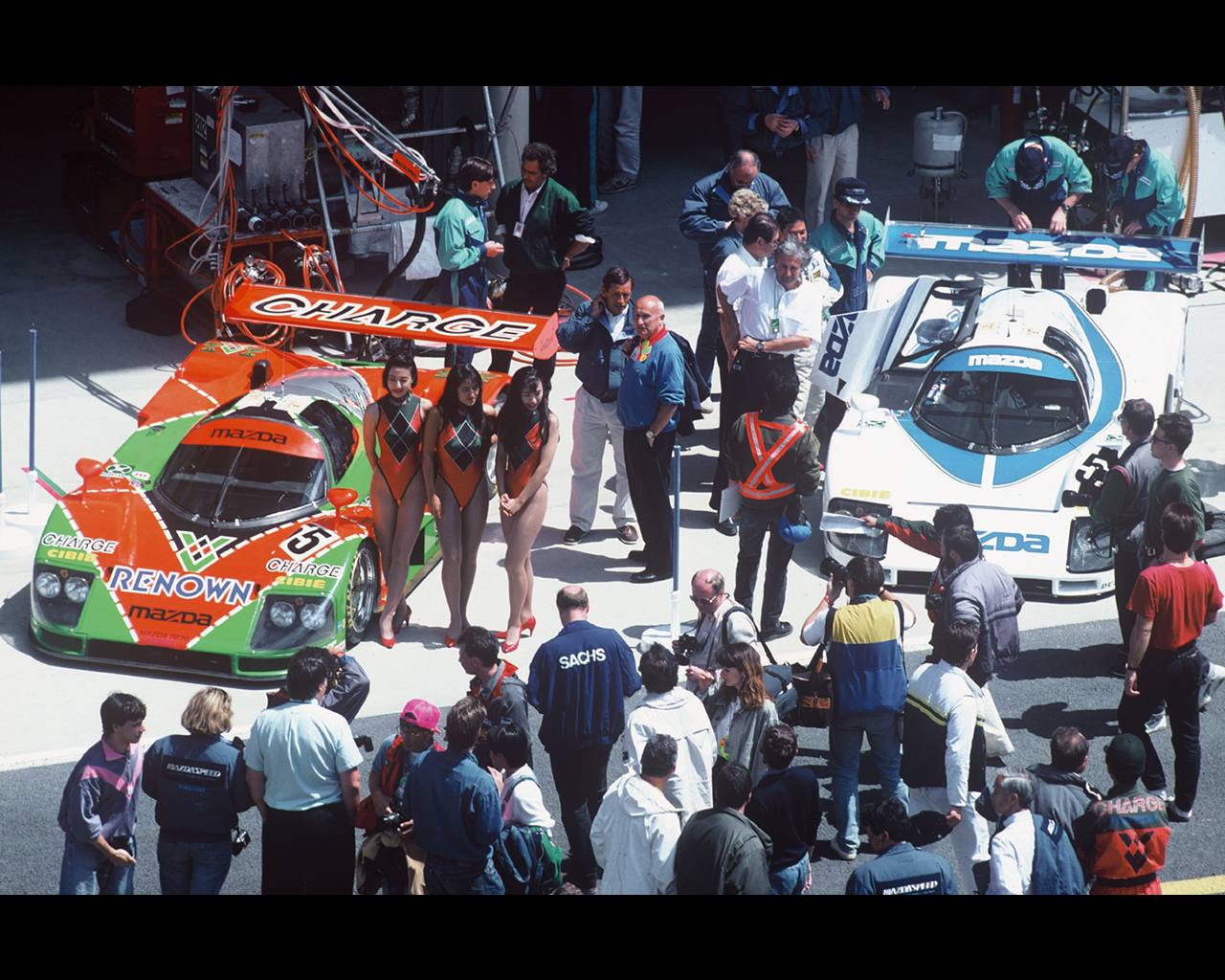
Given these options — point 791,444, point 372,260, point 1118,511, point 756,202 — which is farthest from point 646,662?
point 372,260

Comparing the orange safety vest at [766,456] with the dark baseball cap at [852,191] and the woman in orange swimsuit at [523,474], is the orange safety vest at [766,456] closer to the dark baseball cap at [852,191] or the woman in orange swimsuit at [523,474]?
the woman in orange swimsuit at [523,474]

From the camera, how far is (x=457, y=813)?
22.6 ft

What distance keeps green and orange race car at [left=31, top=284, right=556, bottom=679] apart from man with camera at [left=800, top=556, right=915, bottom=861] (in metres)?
3.10

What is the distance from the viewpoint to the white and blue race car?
1058 centimetres

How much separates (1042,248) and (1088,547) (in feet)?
8.25

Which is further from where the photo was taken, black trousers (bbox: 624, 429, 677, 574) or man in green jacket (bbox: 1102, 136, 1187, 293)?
man in green jacket (bbox: 1102, 136, 1187, 293)

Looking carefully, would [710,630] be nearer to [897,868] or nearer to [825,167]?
[897,868]

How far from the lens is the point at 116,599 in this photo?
9562 mm

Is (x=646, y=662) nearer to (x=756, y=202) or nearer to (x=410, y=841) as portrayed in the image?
(x=410, y=841)

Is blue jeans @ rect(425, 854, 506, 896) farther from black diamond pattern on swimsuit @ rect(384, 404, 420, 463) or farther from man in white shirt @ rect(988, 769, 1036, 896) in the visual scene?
black diamond pattern on swimsuit @ rect(384, 404, 420, 463)

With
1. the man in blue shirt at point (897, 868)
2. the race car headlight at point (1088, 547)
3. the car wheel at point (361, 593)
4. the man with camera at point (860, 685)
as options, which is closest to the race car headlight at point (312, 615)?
the car wheel at point (361, 593)

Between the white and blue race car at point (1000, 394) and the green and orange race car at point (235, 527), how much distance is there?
7.46 ft

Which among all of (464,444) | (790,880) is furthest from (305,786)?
(464,444)

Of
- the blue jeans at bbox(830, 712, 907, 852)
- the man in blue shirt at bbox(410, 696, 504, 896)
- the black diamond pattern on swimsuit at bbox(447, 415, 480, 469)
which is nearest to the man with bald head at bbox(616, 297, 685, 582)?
the black diamond pattern on swimsuit at bbox(447, 415, 480, 469)
